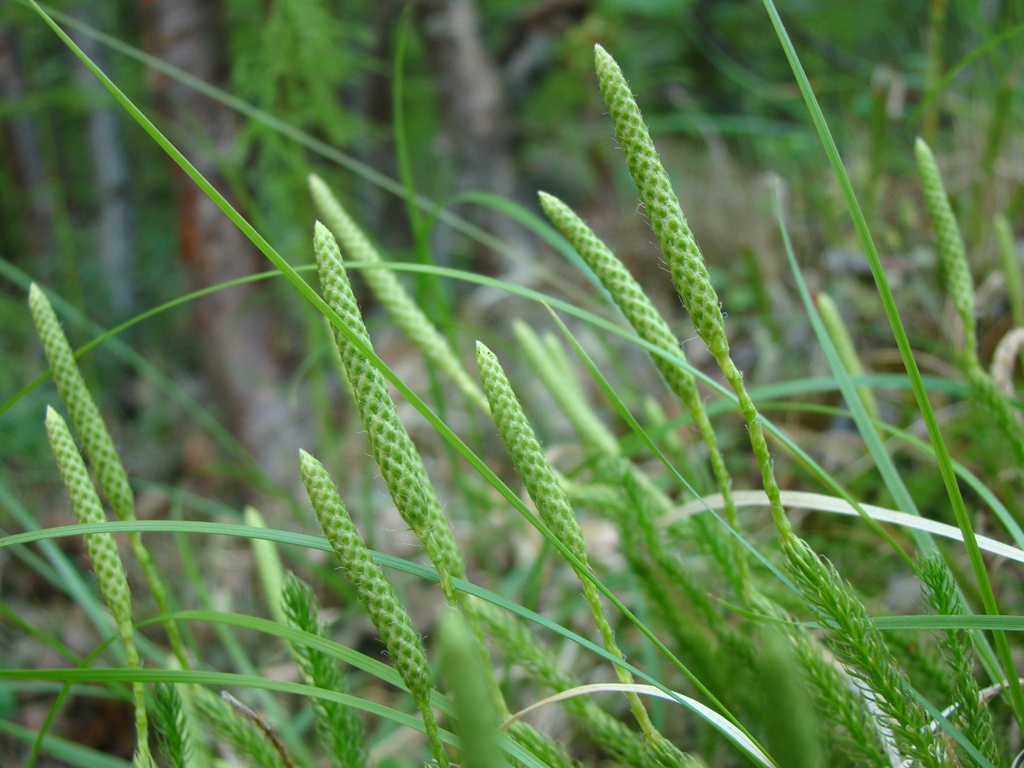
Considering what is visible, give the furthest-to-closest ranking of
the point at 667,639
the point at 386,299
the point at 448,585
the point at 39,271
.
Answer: the point at 39,271 → the point at 667,639 → the point at 386,299 → the point at 448,585

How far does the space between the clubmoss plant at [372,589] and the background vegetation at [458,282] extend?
0.32 m

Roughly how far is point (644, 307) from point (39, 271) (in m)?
2.77

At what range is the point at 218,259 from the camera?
2.28 m

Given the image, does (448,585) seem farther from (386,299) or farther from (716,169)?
(716,169)

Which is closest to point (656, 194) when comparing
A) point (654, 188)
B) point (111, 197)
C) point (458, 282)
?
point (654, 188)

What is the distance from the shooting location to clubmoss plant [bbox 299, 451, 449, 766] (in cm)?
53

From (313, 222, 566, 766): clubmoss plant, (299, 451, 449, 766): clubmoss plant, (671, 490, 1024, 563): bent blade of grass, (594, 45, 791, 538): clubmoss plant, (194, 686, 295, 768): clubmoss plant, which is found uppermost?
(594, 45, 791, 538): clubmoss plant

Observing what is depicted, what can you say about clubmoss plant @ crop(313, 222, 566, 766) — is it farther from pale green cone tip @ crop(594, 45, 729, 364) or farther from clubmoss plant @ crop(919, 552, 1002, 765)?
clubmoss plant @ crop(919, 552, 1002, 765)

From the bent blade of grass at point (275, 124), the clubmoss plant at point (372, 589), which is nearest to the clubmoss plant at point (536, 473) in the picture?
the clubmoss plant at point (372, 589)

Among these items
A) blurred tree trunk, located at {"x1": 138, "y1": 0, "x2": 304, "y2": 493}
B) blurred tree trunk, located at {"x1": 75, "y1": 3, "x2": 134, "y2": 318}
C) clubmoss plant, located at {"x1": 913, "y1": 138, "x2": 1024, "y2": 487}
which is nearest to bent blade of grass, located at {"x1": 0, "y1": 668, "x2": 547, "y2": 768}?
clubmoss plant, located at {"x1": 913, "y1": 138, "x2": 1024, "y2": 487}

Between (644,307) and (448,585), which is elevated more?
(644,307)

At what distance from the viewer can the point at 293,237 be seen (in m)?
2.36

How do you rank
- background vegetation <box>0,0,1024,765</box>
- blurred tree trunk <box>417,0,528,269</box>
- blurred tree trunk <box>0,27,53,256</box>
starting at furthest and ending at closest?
blurred tree trunk <box>0,27,53,256</box> < blurred tree trunk <box>417,0,528,269</box> < background vegetation <box>0,0,1024,765</box>

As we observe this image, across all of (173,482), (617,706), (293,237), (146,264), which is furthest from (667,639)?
(146,264)
